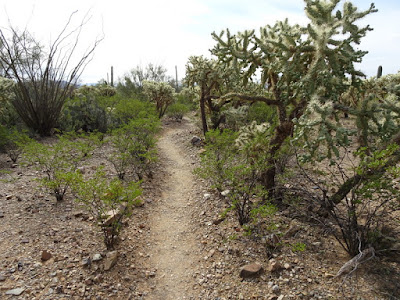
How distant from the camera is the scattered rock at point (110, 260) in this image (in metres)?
3.40

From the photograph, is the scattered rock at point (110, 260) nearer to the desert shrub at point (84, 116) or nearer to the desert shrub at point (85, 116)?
the desert shrub at point (84, 116)

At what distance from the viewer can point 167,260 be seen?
3871mm

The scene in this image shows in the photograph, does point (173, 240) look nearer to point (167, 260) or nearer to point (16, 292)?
point (167, 260)

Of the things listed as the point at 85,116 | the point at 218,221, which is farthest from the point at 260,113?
the point at 85,116

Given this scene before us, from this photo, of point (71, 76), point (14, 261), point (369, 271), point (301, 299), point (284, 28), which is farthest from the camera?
point (71, 76)

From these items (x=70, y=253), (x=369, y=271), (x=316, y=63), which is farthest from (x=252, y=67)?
(x=70, y=253)

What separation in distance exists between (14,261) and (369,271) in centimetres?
422

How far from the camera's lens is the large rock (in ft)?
10.7

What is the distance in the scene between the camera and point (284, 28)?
421 cm

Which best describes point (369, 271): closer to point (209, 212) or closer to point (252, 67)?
point (209, 212)

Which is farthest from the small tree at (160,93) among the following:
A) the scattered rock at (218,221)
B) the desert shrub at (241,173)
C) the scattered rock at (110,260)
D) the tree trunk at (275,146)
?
the scattered rock at (110,260)

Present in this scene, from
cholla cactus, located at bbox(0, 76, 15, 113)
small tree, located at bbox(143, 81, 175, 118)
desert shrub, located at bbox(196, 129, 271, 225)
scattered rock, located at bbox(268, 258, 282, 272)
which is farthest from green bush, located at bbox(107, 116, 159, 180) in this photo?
small tree, located at bbox(143, 81, 175, 118)

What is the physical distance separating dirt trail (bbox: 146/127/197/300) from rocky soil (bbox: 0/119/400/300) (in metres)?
0.02

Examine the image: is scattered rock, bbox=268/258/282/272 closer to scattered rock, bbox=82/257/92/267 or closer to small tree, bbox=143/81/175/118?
scattered rock, bbox=82/257/92/267
